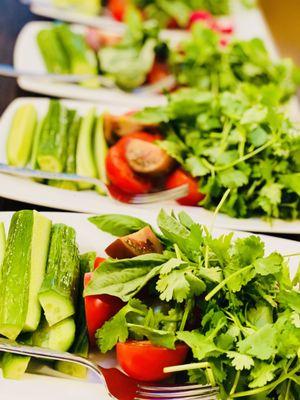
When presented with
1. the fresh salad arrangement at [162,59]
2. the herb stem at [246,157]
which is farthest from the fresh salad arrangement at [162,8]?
the herb stem at [246,157]

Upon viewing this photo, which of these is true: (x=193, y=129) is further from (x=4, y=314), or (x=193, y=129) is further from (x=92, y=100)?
(x=4, y=314)

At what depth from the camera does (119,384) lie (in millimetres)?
1368

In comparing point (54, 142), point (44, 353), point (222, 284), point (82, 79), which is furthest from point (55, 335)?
point (82, 79)

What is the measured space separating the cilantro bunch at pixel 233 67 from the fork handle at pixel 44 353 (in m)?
1.53

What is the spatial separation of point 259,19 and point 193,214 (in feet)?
6.29

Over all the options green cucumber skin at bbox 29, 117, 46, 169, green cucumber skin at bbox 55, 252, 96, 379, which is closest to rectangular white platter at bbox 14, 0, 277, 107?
green cucumber skin at bbox 29, 117, 46, 169

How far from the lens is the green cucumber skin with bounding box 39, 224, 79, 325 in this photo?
1393 mm

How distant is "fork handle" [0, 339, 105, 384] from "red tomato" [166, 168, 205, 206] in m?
0.81

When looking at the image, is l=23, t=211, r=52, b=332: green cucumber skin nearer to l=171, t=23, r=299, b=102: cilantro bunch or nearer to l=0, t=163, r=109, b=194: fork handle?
l=0, t=163, r=109, b=194: fork handle

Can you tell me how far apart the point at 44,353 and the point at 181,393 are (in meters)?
0.32

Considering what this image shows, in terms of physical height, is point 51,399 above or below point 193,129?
below

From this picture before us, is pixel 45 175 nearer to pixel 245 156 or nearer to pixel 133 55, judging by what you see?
pixel 245 156

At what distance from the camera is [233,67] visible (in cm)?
265

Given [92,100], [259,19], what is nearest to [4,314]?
[92,100]
